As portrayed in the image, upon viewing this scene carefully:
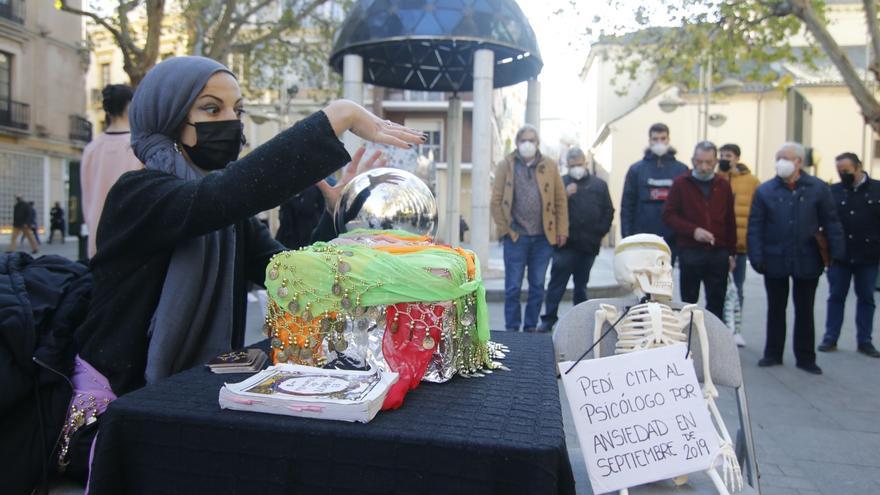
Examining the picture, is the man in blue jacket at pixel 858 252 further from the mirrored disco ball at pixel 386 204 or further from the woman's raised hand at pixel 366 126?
the woman's raised hand at pixel 366 126

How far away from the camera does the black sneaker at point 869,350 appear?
626 cm

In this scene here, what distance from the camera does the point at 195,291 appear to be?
1.74 m

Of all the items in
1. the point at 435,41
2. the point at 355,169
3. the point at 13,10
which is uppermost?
the point at 13,10

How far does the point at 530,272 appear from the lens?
21.7 feet

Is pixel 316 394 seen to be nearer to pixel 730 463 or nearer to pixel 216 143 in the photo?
pixel 216 143

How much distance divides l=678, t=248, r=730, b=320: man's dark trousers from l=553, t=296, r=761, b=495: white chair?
12.0 feet

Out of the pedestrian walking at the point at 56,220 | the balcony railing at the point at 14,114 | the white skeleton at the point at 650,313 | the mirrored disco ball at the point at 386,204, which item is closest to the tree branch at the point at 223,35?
the mirrored disco ball at the point at 386,204

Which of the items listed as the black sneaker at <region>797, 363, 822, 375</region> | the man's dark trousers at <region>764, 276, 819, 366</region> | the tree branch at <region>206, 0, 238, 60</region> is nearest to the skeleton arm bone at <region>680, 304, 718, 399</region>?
the man's dark trousers at <region>764, 276, 819, 366</region>

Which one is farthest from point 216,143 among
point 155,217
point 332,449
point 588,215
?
point 588,215

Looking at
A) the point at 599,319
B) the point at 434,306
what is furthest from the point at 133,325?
the point at 599,319

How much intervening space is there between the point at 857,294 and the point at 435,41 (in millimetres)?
6185

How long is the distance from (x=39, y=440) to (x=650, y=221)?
6064mm

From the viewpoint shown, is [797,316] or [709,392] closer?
[709,392]

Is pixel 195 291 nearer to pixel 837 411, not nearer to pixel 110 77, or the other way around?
pixel 837 411
